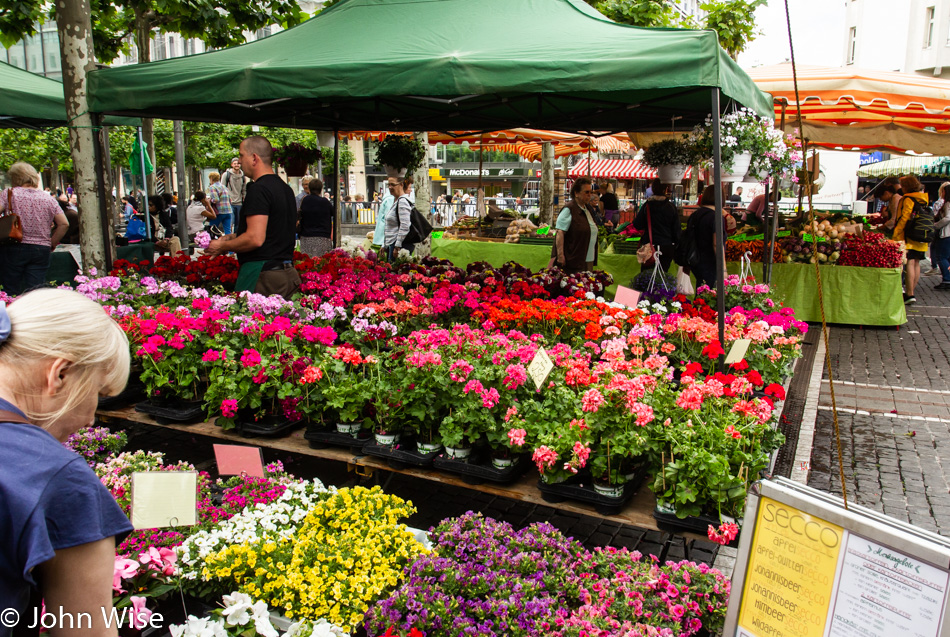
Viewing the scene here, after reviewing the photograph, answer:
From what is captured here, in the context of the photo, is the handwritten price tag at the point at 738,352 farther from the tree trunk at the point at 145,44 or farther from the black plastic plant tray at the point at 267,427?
the tree trunk at the point at 145,44

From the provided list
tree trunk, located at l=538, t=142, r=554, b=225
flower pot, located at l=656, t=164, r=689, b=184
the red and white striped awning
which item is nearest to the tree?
tree trunk, located at l=538, t=142, r=554, b=225

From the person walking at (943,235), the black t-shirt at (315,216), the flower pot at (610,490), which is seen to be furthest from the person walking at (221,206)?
the person walking at (943,235)

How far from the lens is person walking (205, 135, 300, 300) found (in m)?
4.53

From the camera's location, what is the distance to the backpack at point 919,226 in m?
10.0

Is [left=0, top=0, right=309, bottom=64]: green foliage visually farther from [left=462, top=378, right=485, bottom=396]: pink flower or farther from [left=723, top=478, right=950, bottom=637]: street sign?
[left=723, top=478, right=950, bottom=637]: street sign

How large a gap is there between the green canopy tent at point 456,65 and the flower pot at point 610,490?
5.63ft

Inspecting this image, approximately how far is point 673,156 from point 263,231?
13.7 feet

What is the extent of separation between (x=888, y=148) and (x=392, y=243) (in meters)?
10.4

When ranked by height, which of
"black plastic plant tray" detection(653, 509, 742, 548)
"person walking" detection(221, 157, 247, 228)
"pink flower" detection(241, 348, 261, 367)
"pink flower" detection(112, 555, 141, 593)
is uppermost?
"person walking" detection(221, 157, 247, 228)

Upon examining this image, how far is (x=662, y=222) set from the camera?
286 inches

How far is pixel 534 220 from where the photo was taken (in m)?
15.5

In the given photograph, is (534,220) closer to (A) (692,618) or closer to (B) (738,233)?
(B) (738,233)

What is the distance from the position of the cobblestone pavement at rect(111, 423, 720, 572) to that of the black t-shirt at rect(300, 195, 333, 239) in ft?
14.3

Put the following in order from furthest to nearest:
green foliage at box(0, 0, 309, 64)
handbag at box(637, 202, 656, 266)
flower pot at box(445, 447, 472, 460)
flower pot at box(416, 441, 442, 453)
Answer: green foliage at box(0, 0, 309, 64) < handbag at box(637, 202, 656, 266) < flower pot at box(416, 441, 442, 453) < flower pot at box(445, 447, 472, 460)
